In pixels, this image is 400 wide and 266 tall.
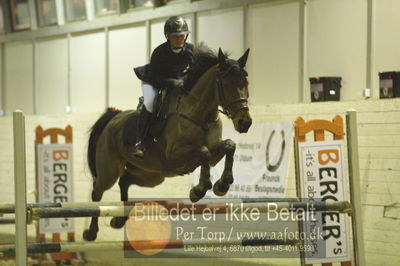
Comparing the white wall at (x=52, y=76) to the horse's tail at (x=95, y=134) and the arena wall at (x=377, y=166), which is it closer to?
the horse's tail at (x=95, y=134)

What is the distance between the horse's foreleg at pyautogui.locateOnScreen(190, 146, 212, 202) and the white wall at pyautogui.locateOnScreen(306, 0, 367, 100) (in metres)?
2.67

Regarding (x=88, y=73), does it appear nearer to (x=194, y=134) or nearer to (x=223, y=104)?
(x=194, y=134)

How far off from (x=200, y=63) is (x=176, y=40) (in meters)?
0.25

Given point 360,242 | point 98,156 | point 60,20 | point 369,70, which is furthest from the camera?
point 60,20

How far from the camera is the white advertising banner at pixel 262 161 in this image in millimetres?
7047

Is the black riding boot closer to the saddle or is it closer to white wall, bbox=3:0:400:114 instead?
the saddle

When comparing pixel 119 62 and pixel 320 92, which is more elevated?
pixel 119 62

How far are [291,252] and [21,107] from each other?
239 inches

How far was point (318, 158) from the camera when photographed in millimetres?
5340

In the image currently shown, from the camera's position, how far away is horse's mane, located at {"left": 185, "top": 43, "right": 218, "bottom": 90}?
4.88 m

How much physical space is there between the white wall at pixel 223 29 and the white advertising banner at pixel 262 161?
Answer: 1.05 m

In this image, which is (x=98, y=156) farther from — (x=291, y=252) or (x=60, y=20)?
(x=60, y=20)

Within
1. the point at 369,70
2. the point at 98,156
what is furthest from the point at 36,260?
the point at 369,70

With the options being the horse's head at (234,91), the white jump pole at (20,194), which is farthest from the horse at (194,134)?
the white jump pole at (20,194)
